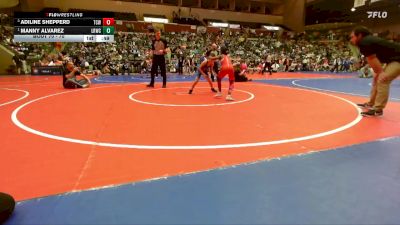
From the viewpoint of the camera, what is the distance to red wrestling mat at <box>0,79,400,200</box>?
2.90m

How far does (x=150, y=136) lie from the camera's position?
415cm

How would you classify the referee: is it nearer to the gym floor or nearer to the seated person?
the seated person

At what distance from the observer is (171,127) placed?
4645 mm

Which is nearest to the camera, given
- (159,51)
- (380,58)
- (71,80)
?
(380,58)

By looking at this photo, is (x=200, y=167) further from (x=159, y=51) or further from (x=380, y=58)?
(x=159, y=51)

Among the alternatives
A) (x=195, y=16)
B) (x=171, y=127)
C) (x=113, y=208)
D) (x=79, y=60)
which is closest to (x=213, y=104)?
(x=171, y=127)

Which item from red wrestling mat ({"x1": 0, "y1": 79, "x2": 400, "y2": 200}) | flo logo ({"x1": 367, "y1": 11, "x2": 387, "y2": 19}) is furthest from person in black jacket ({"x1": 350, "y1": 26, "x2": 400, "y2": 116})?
flo logo ({"x1": 367, "y1": 11, "x2": 387, "y2": 19})

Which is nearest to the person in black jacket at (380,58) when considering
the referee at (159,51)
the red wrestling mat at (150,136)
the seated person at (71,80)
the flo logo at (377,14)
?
the red wrestling mat at (150,136)

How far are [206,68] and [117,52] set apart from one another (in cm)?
1382

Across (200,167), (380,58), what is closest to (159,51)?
(380,58)

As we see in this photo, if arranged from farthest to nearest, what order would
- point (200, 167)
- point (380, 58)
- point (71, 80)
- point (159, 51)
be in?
1. point (159, 51)
2. point (71, 80)
3. point (380, 58)
4. point (200, 167)

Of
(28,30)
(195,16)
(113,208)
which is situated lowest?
(113,208)

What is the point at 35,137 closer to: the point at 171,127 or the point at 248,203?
the point at 171,127

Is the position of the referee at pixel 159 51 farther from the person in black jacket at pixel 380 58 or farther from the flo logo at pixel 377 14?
the flo logo at pixel 377 14
